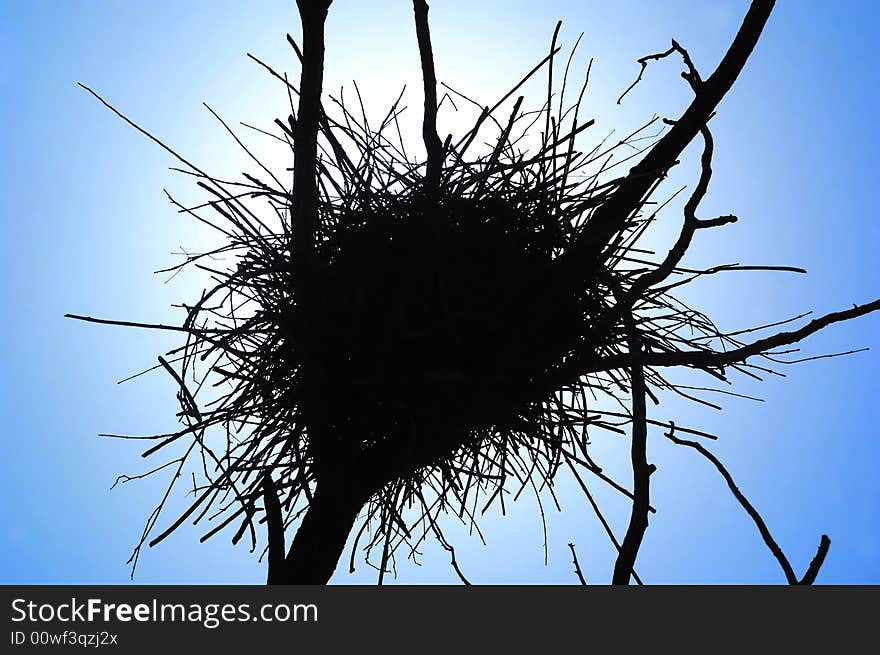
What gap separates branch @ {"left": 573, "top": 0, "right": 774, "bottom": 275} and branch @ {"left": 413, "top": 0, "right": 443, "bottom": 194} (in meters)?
0.16

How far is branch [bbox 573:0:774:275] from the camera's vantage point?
48cm

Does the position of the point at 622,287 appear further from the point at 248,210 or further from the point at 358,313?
the point at 248,210

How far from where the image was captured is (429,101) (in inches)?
23.8

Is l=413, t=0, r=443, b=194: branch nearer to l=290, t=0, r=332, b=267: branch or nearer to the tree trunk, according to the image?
l=290, t=0, r=332, b=267: branch

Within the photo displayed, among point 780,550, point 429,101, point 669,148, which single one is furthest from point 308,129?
point 780,550

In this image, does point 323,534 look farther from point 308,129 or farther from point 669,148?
point 669,148

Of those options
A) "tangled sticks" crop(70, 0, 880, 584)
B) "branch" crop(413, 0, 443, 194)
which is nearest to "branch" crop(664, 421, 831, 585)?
"tangled sticks" crop(70, 0, 880, 584)

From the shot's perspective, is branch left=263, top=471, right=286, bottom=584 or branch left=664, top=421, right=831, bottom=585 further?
branch left=263, top=471, right=286, bottom=584

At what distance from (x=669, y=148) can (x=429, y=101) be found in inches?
9.2

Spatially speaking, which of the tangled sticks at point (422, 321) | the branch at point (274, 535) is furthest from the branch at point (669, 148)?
the branch at point (274, 535)
